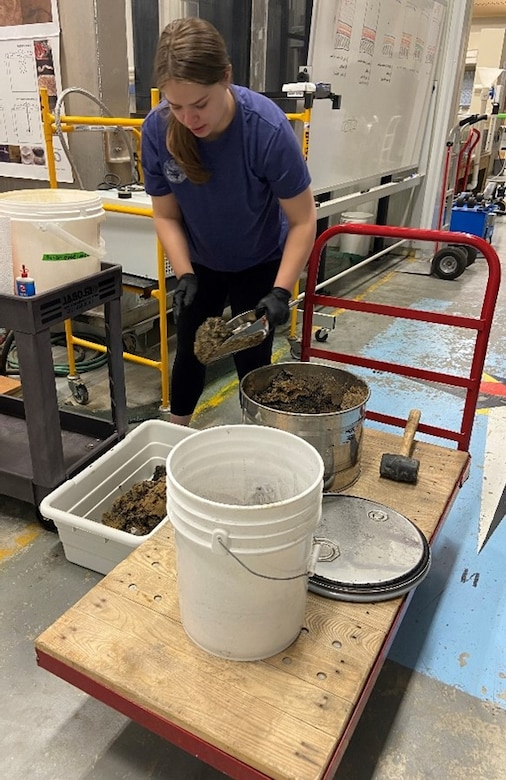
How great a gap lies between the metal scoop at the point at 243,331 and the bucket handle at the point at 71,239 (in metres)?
0.45

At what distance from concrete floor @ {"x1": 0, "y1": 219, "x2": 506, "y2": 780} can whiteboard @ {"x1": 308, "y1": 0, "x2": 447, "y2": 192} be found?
7.05 ft

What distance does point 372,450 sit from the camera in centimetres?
175

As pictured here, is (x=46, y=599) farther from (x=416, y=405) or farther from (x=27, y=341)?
(x=416, y=405)

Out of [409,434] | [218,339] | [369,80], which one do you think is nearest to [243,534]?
[218,339]

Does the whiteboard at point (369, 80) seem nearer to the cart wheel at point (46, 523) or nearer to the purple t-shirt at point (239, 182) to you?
the purple t-shirt at point (239, 182)

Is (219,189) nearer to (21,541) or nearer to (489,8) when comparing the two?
(21,541)

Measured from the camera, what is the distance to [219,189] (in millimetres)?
1598

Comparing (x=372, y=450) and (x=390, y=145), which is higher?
(x=390, y=145)

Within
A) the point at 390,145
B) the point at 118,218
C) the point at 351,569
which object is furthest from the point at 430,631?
the point at 390,145

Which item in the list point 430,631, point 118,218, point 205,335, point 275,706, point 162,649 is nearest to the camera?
point 275,706

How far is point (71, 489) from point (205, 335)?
0.59m

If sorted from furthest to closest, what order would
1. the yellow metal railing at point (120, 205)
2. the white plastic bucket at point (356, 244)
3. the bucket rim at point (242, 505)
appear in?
the white plastic bucket at point (356, 244)
the yellow metal railing at point (120, 205)
the bucket rim at point (242, 505)

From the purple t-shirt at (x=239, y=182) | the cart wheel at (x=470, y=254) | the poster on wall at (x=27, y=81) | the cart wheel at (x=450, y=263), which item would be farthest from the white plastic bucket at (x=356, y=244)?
the purple t-shirt at (x=239, y=182)

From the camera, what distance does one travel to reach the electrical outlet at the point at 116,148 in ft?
9.36
